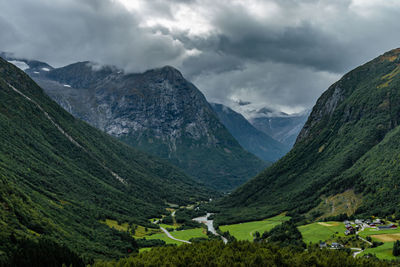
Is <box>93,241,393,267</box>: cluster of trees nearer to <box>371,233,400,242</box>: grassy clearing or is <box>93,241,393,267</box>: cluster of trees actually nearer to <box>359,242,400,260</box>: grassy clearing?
<box>359,242,400,260</box>: grassy clearing

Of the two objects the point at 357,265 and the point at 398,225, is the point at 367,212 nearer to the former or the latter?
the point at 398,225

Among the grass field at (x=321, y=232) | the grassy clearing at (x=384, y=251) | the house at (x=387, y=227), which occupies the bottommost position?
the grass field at (x=321, y=232)

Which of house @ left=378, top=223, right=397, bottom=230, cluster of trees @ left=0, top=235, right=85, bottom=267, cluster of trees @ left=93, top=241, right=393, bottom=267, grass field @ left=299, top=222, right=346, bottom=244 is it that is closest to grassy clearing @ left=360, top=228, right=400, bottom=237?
house @ left=378, top=223, right=397, bottom=230

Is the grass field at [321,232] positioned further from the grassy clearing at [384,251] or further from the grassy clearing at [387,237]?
the grassy clearing at [384,251]

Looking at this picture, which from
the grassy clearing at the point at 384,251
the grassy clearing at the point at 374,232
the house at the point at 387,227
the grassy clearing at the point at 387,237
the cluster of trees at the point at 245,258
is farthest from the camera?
the house at the point at 387,227

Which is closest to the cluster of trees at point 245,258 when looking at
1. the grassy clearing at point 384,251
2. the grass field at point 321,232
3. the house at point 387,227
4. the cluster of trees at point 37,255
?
the grassy clearing at point 384,251

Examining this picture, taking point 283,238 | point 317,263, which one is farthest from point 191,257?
point 283,238

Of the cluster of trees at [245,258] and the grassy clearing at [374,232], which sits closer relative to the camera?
the cluster of trees at [245,258]
